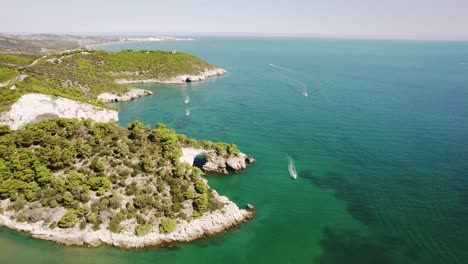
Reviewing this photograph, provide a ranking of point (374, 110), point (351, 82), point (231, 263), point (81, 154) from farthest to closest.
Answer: point (351, 82), point (374, 110), point (81, 154), point (231, 263)

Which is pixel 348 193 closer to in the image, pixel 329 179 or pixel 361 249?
pixel 329 179

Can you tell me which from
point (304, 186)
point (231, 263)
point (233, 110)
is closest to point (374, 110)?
point (233, 110)

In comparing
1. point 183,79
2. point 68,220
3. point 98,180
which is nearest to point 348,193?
point 98,180

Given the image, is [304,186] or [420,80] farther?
[420,80]

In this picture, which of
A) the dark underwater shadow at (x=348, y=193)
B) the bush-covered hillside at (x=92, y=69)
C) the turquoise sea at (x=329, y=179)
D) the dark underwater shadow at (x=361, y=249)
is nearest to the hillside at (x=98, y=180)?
the turquoise sea at (x=329, y=179)

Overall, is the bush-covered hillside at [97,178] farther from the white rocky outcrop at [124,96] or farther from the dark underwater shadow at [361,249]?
the white rocky outcrop at [124,96]

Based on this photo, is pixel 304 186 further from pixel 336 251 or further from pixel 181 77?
pixel 181 77
